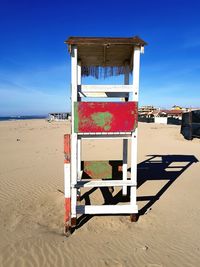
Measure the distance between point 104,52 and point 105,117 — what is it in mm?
1711

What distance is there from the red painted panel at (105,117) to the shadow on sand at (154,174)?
6.52 feet

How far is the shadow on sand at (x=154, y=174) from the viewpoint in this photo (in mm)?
6676

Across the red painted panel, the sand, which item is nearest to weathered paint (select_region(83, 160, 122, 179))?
the sand

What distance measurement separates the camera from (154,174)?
9445 millimetres

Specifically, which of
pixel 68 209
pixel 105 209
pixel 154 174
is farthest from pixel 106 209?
pixel 154 174

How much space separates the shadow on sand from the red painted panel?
78.2 inches

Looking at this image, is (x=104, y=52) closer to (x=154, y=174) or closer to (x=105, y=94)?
(x=105, y=94)

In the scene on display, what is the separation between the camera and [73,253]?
168 inches

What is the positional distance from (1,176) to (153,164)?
6.06 meters

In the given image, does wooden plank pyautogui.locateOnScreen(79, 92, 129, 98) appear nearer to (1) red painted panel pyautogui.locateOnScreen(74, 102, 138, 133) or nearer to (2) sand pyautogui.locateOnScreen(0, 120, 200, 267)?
(1) red painted panel pyautogui.locateOnScreen(74, 102, 138, 133)

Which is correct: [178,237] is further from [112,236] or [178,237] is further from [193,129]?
[193,129]

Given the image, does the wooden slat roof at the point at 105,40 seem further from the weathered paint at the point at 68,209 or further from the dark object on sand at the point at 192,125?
the dark object on sand at the point at 192,125

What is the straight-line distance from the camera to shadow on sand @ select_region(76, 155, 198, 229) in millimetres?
6676

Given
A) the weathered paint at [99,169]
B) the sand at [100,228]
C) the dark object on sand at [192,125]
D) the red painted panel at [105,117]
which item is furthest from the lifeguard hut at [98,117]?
the dark object on sand at [192,125]
